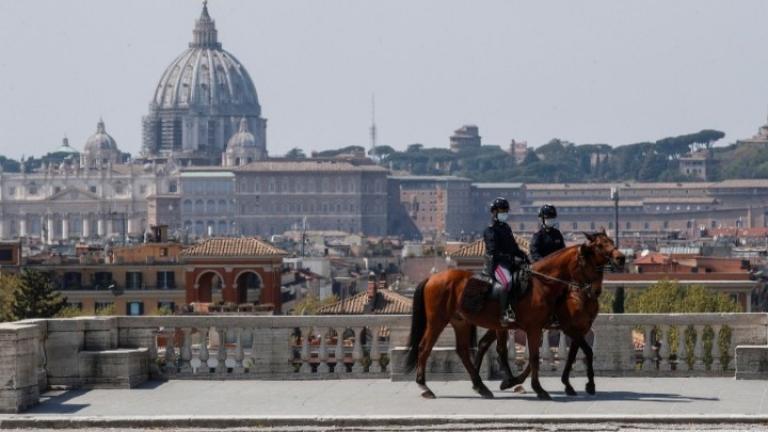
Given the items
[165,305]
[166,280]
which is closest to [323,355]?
[165,305]

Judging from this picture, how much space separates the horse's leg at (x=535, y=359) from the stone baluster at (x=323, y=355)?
1708 millimetres

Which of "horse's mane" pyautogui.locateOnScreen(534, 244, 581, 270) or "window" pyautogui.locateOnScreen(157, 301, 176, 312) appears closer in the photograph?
"horse's mane" pyautogui.locateOnScreen(534, 244, 581, 270)

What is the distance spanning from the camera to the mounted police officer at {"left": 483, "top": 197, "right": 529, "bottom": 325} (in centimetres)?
1516

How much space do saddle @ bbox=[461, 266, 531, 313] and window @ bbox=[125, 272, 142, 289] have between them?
58.0 metres

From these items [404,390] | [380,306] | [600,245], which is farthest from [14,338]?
[380,306]

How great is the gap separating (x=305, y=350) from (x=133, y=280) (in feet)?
187

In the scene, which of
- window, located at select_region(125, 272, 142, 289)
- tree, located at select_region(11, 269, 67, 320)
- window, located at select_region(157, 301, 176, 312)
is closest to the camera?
tree, located at select_region(11, 269, 67, 320)

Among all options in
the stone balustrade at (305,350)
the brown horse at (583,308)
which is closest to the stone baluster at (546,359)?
the stone balustrade at (305,350)

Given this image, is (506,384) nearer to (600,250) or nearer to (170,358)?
(600,250)

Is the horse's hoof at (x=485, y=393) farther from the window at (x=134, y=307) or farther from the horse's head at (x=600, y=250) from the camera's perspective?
the window at (x=134, y=307)

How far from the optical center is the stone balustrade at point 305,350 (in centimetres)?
1588

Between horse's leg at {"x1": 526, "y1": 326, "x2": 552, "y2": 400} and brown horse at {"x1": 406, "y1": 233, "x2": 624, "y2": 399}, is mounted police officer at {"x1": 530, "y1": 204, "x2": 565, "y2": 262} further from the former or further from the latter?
horse's leg at {"x1": 526, "y1": 326, "x2": 552, "y2": 400}

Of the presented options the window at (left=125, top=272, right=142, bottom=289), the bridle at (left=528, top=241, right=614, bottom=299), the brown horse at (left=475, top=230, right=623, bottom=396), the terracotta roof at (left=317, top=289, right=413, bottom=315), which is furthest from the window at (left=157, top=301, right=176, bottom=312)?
the bridle at (left=528, top=241, right=614, bottom=299)

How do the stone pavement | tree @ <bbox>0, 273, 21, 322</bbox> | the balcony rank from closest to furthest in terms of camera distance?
1. the stone pavement
2. the balcony
3. tree @ <bbox>0, 273, 21, 322</bbox>
